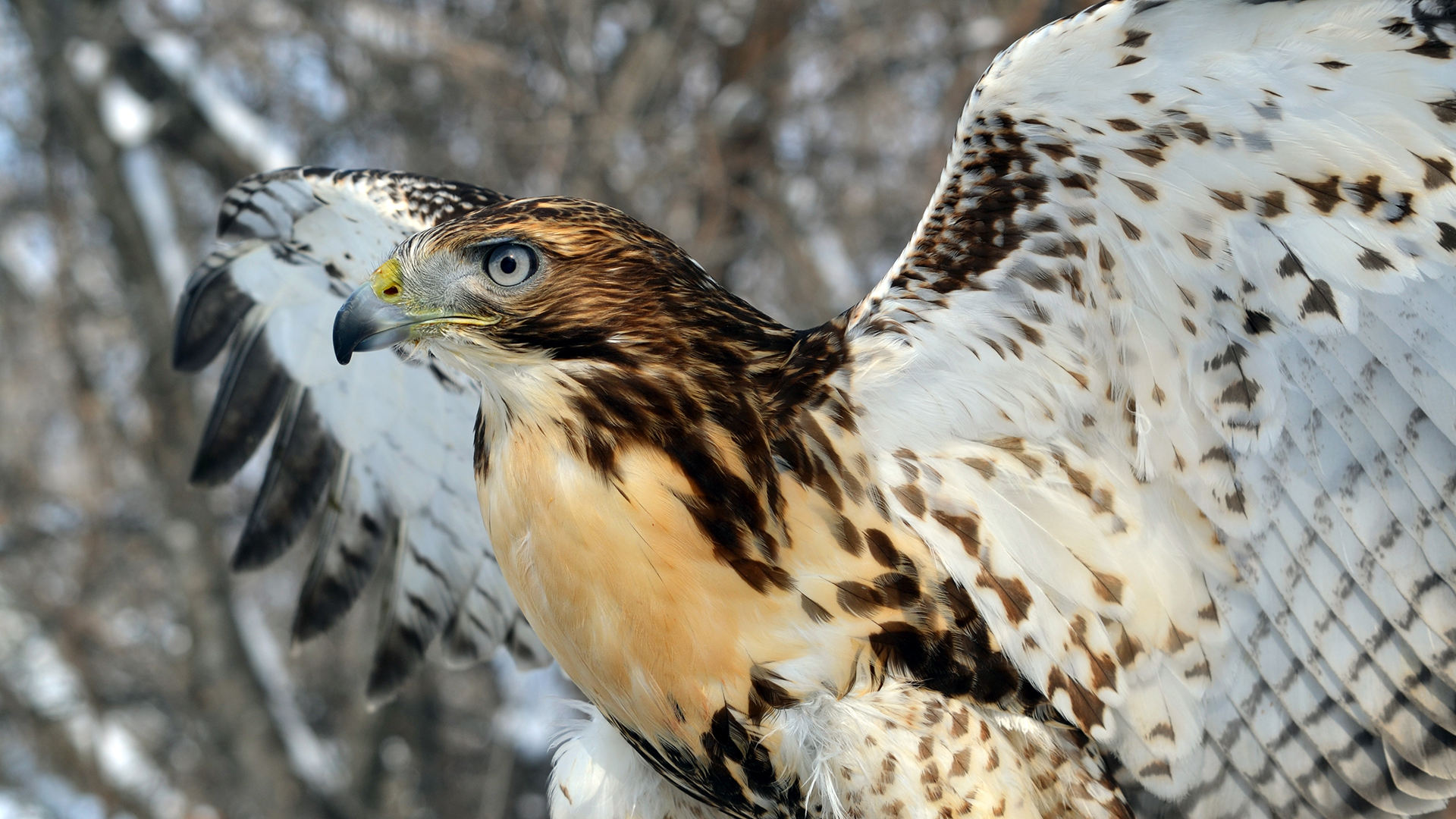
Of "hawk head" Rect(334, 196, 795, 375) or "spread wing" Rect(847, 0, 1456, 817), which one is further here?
"hawk head" Rect(334, 196, 795, 375)

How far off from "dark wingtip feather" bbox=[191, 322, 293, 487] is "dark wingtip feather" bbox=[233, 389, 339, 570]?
7cm

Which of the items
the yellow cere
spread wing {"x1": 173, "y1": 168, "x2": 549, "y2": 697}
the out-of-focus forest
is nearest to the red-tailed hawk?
the yellow cere

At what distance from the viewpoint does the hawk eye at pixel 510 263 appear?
7.88 ft

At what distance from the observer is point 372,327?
2.45m

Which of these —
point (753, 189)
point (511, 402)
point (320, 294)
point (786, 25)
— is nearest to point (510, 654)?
point (320, 294)

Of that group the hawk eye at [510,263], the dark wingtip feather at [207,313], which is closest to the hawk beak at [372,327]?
the hawk eye at [510,263]

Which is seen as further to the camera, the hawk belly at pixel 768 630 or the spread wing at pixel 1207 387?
the hawk belly at pixel 768 630

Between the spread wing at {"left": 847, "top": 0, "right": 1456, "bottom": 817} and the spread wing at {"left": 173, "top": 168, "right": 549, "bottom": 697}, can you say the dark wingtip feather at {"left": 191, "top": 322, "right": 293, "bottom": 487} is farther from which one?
the spread wing at {"left": 847, "top": 0, "right": 1456, "bottom": 817}

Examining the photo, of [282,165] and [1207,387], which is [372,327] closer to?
[1207,387]

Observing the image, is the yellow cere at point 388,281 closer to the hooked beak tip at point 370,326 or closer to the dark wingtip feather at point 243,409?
the hooked beak tip at point 370,326

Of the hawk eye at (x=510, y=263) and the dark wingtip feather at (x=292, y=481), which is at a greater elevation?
the hawk eye at (x=510, y=263)

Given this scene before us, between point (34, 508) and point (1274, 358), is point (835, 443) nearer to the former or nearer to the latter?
point (1274, 358)

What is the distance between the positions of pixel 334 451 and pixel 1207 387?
2810 mm

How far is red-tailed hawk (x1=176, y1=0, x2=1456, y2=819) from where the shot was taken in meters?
2.23
